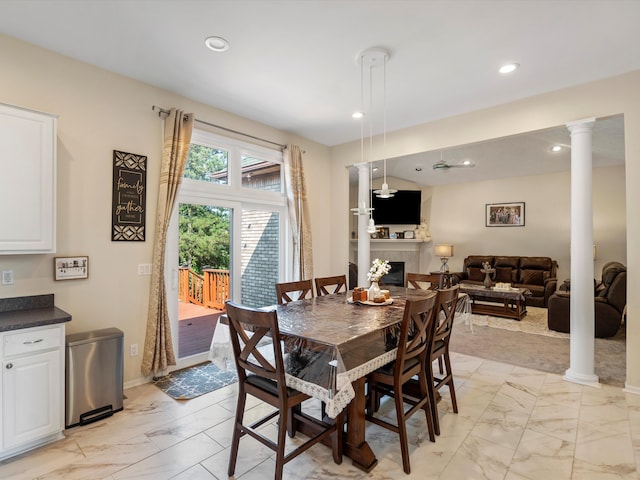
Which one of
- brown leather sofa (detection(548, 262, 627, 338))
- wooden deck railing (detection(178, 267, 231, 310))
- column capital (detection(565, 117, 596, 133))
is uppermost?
column capital (detection(565, 117, 596, 133))

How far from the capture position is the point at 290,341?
1.92 meters

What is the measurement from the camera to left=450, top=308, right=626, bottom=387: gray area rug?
352cm

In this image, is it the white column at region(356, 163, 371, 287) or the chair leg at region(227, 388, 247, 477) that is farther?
the white column at region(356, 163, 371, 287)

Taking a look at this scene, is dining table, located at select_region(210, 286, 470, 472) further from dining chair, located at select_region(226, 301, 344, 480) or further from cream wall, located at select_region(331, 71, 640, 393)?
cream wall, located at select_region(331, 71, 640, 393)

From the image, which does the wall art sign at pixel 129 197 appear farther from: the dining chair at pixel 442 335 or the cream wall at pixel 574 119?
the cream wall at pixel 574 119

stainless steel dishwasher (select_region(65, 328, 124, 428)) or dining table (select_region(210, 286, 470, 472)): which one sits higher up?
dining table (select_region(210, 286, 470, 472))

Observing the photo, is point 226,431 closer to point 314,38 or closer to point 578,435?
point 578,435

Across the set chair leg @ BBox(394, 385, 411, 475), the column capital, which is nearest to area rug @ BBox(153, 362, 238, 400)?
chair leg @ BBox(394, 385, 411, 475)

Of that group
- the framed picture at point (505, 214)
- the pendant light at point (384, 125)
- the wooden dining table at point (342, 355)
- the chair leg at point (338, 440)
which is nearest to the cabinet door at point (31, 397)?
the wooden dining table at point (342, 355)

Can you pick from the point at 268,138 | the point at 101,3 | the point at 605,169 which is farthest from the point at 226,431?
the point at 605,169

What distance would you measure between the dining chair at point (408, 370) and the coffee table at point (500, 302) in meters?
4.09

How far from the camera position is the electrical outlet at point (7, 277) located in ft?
7.98

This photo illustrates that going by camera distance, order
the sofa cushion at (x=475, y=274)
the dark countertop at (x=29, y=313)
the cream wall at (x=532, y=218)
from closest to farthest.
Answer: the dark countertop at (x=29, y=313)
the cream wall at (x=532, y=218)
the sofa cushion at (x=475, y=274)

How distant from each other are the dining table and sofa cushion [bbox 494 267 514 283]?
5786 mm
